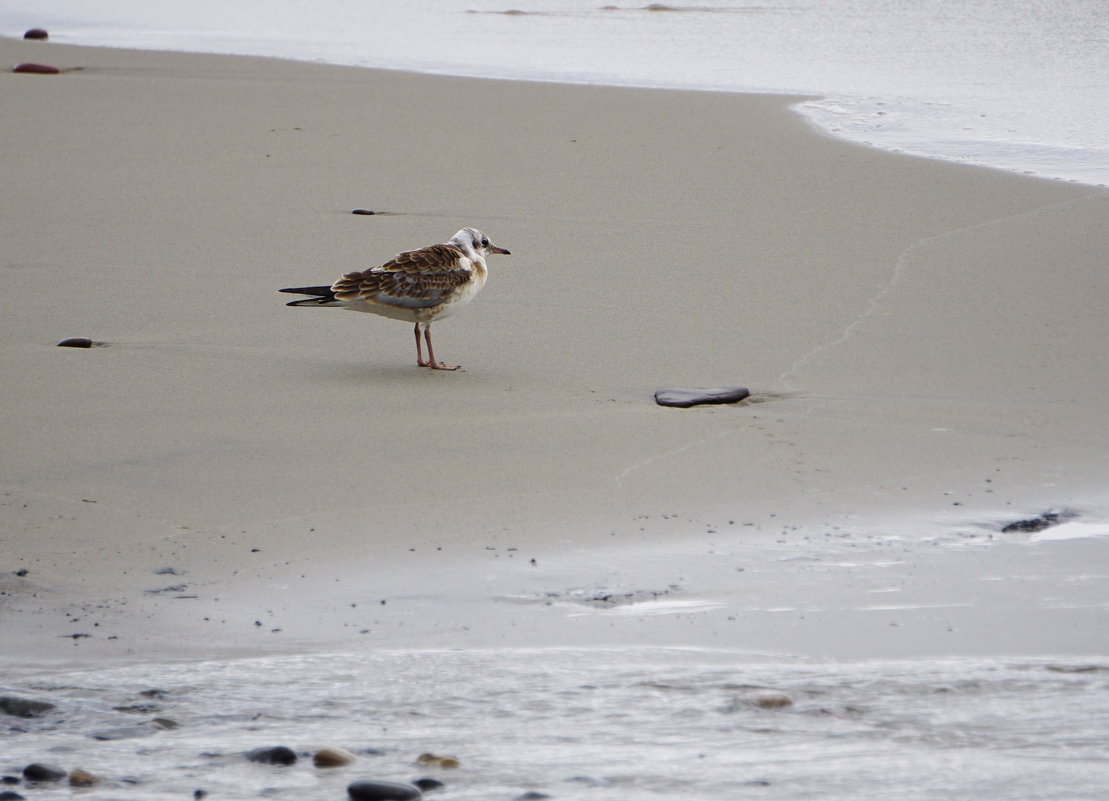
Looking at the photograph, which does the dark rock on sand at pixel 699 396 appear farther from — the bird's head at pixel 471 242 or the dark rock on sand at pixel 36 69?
the dark rock on sand at pixel 36 69

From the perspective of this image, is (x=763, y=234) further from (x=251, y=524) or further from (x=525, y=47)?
(x=525, y=47)

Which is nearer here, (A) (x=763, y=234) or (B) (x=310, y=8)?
(A) (x=763, y=234)

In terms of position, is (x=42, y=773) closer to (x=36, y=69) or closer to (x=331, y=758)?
(x=331, y=758)

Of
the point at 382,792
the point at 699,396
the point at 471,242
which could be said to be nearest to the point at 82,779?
the point at 382,792

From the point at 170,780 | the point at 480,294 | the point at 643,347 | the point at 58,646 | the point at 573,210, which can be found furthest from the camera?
the point at 573,210

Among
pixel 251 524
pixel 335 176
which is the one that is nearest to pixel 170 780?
pixel 251 524

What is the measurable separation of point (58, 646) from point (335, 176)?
21.6 ft

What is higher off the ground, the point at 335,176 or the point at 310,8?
the point at 310,8

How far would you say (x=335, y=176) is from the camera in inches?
383

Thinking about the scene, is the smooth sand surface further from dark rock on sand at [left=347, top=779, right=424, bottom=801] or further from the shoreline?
dark rock on sand at [left=347, top=779, right=424, bottom=801]

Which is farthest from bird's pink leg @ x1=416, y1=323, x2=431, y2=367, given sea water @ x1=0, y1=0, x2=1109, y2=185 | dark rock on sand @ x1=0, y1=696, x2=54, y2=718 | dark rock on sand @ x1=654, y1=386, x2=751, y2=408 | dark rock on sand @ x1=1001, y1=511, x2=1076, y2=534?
sea water @ x1=0, y1=0, x2=1109, y2=185

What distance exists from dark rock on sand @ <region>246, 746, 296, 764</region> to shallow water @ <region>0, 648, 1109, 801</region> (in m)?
0.02

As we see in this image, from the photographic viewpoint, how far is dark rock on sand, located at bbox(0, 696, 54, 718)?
123 inches

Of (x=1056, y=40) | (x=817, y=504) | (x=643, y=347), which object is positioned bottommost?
(x=817, y=504)
